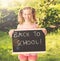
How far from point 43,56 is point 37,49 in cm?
5

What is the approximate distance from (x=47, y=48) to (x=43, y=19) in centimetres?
16

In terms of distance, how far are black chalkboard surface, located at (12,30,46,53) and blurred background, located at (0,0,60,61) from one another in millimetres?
28

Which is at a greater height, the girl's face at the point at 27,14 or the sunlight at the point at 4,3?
the sunlight at the point at 4,3

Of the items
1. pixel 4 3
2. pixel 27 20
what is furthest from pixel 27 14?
pixel 4 3

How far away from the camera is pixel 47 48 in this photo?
1738 millimetres

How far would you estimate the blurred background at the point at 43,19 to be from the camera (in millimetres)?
1738

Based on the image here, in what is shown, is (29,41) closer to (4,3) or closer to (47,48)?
(47,48)

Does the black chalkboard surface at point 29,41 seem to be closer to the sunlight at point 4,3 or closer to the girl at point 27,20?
the girl at point 27,20

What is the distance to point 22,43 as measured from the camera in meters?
1.74

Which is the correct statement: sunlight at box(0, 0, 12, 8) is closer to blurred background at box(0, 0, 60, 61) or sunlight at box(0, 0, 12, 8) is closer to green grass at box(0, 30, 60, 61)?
blurred background at box(0, 0, 60, 61)

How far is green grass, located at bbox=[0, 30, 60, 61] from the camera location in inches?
68.5

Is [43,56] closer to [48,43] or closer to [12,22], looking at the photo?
[48,43]

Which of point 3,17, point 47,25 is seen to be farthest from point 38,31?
point 3,17

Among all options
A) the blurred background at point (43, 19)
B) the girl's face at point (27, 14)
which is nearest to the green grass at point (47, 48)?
the blurred background at point (43, 19)
